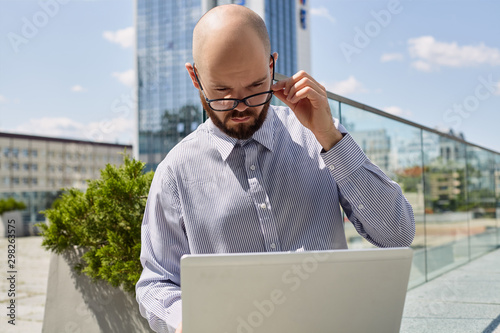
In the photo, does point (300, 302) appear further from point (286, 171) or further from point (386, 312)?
point (286, 171)

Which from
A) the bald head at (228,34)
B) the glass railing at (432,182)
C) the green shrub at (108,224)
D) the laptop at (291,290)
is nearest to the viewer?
the laptop at (291,290)

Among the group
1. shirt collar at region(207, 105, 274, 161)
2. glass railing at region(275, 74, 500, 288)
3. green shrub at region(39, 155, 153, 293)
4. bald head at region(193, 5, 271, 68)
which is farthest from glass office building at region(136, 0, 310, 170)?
bald head at region(193, 5, 271, 68)

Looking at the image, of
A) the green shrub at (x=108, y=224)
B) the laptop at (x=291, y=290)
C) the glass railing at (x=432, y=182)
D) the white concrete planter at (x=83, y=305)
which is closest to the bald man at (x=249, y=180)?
the laptop at (x=291, y=290)

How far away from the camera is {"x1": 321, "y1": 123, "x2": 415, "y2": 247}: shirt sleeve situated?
120 centimetres

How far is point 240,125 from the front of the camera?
1238mm

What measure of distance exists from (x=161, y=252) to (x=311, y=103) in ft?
1.85

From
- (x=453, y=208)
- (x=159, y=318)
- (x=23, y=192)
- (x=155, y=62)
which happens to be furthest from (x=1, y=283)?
(x=155, y=62)

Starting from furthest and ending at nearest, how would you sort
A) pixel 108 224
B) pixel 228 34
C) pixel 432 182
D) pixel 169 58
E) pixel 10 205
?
1. pixel 169 58
2. pixel 10 205
3. pixel 432 182
4. pixel 108 224
5. pixel 228 34

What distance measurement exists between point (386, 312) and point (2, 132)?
40.1 m

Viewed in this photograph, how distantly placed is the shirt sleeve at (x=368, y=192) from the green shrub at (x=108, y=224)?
1941 millimetres

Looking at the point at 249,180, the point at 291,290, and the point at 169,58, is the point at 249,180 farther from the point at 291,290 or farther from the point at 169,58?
the point at 169,58

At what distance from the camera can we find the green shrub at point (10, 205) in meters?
22.4

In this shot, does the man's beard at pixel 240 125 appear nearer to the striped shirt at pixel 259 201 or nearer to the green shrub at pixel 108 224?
the striped shirt at pixel 259 201

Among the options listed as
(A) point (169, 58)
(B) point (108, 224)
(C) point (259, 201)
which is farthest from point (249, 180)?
(A) point (169, 58)
